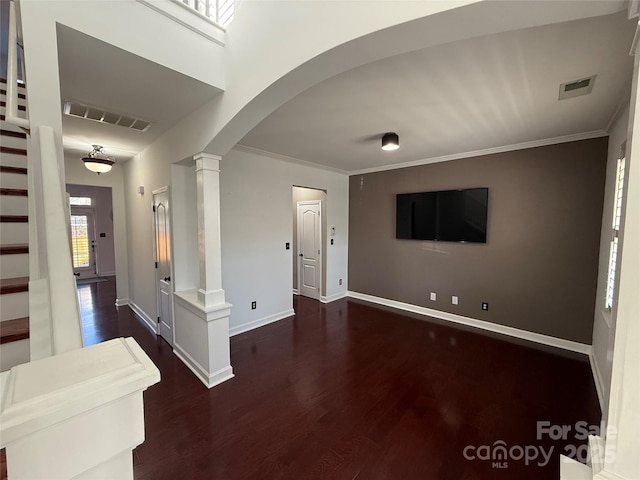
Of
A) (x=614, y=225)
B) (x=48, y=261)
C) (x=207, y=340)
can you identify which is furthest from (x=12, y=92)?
(x=614, y=225)

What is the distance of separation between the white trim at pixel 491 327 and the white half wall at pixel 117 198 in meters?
4.60

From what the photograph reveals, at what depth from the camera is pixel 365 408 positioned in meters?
2.32

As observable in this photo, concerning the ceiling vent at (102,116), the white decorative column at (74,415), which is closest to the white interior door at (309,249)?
the ceiling vent at (102,116)

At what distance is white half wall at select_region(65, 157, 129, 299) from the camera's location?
4500 mm

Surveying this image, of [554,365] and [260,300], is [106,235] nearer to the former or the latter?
[260,300]

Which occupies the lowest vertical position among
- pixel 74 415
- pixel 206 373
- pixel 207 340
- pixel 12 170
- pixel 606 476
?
pixel 206 373

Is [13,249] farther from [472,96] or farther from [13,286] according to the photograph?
[472,96]

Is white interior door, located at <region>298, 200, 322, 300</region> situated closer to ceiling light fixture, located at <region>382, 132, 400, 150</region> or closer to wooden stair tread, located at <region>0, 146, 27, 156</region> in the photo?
ceiling light fixture, located at <region>382, 132, 400, 150</region>

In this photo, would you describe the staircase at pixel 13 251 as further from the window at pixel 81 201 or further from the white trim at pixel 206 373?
the window at pixel 81 201

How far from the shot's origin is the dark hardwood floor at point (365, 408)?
181 cm

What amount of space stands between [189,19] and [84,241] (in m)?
8.03

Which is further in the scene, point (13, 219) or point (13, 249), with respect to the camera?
point (13, 219)

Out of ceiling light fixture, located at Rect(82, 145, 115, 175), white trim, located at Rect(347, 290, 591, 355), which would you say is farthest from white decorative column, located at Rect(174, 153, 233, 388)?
white trim, located at Rect(347, 290, 591, 355)

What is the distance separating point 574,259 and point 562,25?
9.44 feet
